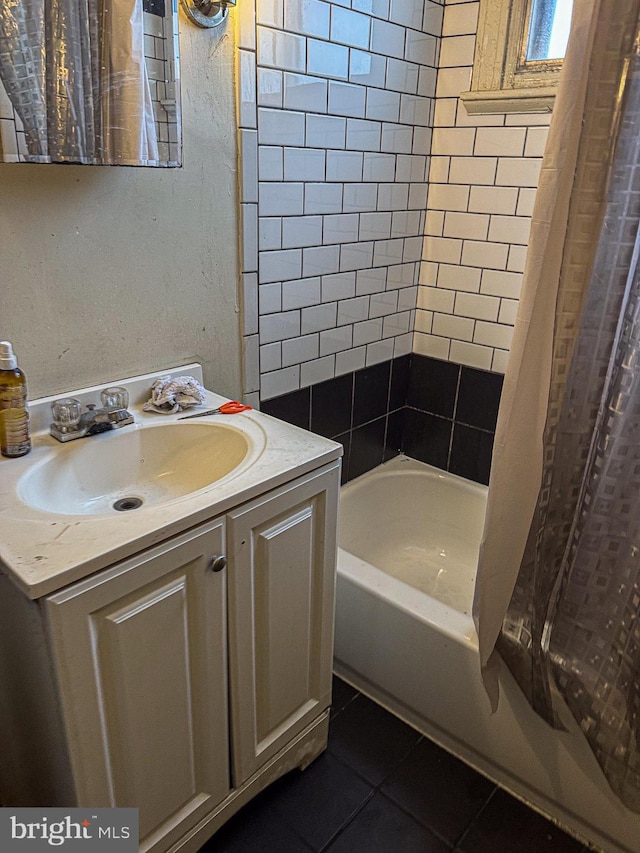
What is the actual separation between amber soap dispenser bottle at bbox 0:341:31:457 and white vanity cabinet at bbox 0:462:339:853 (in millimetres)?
386

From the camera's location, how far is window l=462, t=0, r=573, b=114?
1.74m

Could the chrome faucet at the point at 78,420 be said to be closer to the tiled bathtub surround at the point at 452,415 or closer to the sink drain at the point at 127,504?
the sink drain at the point at 127,504

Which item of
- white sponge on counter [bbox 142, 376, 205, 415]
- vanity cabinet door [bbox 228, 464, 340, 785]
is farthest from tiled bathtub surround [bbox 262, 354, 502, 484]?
vanity cabinet door [bbox 228, 464, 340, 785]

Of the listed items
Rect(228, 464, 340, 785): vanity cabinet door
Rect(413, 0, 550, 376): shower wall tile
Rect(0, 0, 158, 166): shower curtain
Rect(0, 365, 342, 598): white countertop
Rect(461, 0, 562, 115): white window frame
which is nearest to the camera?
Rect(0, 365, 342, 598): white countertop

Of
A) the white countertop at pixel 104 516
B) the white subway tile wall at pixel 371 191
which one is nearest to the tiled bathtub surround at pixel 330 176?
the white subway tile wall at pixel 371 191

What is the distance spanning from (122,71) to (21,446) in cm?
73

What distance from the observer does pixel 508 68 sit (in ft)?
5.88

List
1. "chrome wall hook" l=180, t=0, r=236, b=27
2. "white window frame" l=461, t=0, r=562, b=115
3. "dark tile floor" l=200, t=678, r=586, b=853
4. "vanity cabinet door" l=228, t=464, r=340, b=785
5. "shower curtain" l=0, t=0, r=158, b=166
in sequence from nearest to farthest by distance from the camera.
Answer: "shower curtain" l=0, t=0, r=158, b=166 < "vanity cabinet door" l=228, t=464, r=340, b=785 < "chrome wall hook" l=180, t=0, r=236, b=27 < "dark tile floor" l=200, t=678, r=586, b=853 < "white window frame" l=461, t=0, r=562, b=115

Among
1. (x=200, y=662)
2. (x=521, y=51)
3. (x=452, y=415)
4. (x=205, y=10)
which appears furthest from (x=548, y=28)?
(x=200, y=662)

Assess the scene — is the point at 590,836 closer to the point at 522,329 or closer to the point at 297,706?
the point at 297,706

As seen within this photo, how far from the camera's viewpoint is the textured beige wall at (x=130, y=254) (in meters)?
1.17

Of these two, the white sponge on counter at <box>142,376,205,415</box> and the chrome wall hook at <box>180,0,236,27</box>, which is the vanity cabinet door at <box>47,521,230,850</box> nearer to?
the white sponge on counter at <box>142,376,205,415</box>

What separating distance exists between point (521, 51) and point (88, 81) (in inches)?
50.5

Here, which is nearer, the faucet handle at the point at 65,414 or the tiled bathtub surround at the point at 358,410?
the faucet handle at the point at 65,414
